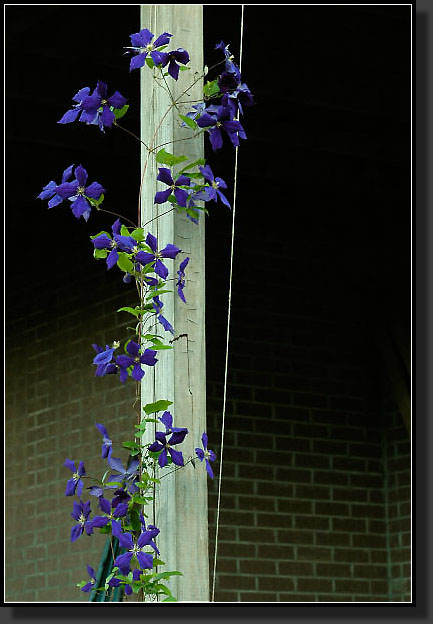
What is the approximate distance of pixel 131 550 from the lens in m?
2.71

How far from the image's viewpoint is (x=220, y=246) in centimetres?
823

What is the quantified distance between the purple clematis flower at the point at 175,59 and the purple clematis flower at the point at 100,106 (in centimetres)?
14

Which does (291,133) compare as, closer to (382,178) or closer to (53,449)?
(382,178)

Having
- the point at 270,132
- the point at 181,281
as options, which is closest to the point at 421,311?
the point at 181,281

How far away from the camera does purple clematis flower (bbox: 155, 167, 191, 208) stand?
2852 mm

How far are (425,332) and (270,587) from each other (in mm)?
5385

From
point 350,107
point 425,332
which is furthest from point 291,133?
point 425,332

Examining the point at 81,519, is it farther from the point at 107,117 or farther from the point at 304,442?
the point at 304,442

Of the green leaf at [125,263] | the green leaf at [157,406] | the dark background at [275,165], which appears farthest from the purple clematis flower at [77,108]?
the dark background at [275,165]

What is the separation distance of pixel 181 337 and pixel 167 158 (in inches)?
17.5

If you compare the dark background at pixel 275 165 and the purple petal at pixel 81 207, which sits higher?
the dark background at pixel 275 165

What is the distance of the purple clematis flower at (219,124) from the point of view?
292 cm

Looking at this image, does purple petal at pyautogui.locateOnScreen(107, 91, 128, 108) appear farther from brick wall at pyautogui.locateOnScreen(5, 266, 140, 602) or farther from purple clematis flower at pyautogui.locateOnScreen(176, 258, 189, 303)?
brick wall at pyautogui.locateOnScreen(5, 266, 140, 602)

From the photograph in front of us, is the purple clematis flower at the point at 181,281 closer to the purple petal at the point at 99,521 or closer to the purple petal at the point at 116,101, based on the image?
the purple petal at the point at 116,101
